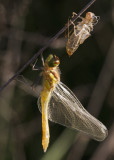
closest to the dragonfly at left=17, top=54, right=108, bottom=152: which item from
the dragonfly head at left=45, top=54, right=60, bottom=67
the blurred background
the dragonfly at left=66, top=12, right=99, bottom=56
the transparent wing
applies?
the transparent wing

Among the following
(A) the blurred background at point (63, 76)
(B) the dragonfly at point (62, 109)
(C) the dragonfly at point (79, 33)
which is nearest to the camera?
(C) the dragonfly at point (79, 33)

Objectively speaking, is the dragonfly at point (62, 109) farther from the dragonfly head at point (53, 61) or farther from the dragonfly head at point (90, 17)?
the dragonfly head at point (90, 17)

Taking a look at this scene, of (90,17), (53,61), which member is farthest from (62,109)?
(90,17)

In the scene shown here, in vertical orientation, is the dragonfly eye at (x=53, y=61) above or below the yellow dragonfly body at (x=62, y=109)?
above

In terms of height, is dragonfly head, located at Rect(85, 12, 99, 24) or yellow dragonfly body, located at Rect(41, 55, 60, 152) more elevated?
dragonfly head, located at Rect(85, 12, 99, 24)

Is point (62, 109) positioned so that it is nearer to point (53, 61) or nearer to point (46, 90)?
point (46, 90)

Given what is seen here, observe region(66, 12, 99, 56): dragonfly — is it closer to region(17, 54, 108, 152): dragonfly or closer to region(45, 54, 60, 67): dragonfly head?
region(45, 54, 60, 67): dragonfly head

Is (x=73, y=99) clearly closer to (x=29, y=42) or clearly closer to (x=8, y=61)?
(x=8, y=61)

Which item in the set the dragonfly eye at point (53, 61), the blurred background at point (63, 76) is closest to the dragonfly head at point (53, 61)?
the dragonfly eye at point (53, 61)
